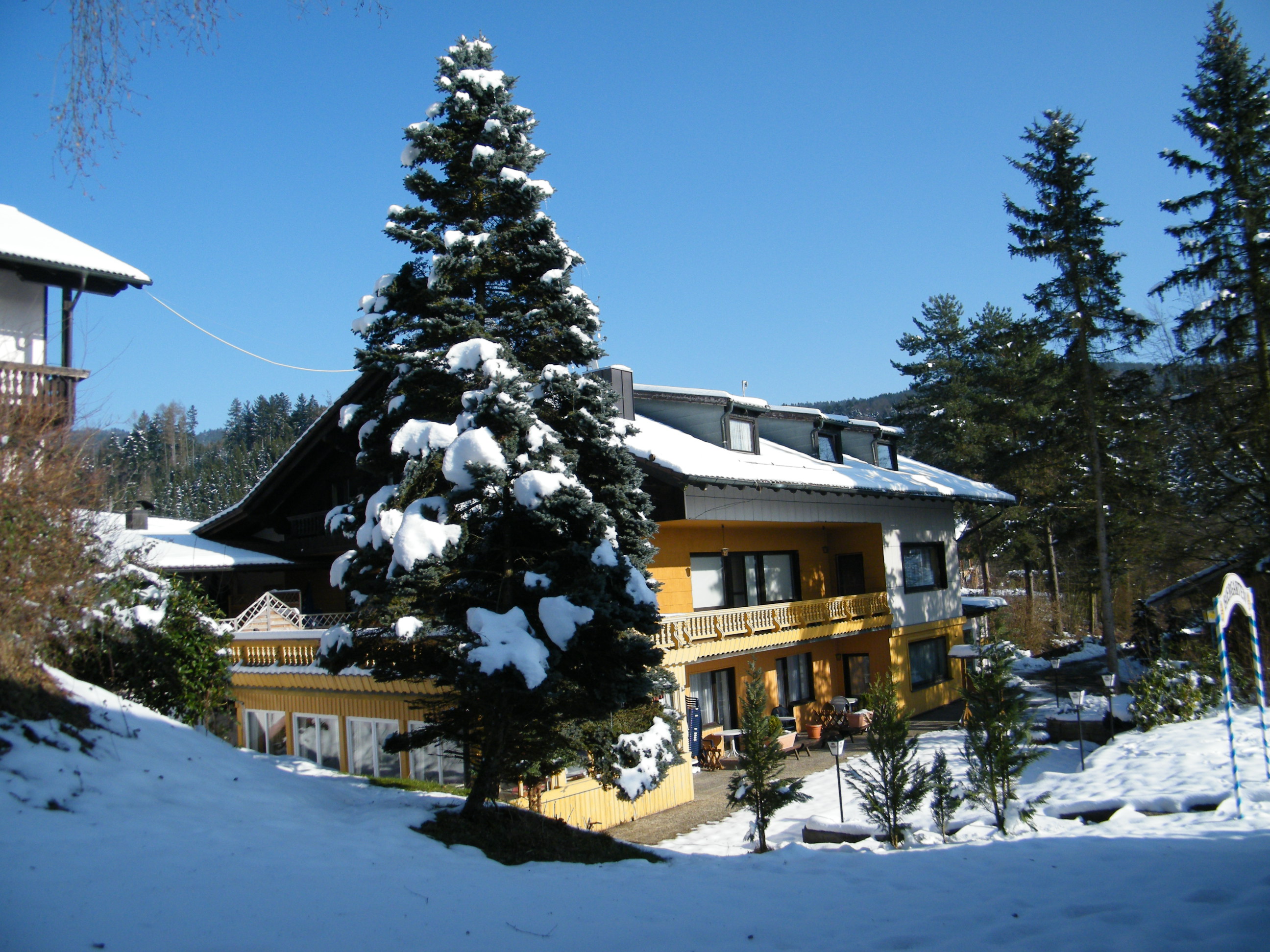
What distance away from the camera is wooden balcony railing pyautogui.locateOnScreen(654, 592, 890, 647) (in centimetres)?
1781

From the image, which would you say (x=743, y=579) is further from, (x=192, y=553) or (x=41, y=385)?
(x=41, y=385)

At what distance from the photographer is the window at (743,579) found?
69.6ft

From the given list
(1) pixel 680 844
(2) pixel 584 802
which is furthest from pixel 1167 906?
(2) pixel 584 802

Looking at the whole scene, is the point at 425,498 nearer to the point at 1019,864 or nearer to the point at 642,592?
the point at 642,592

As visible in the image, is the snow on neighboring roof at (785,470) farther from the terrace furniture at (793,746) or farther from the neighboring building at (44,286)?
the neighboring building at (44,286)

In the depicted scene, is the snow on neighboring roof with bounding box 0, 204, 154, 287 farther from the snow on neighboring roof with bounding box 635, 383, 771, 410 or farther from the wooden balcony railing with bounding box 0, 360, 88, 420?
the snow on neighboring roof with bounding box 635, 383, 771, 410

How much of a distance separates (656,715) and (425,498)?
4.35 meters

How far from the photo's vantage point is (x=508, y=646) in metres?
8.70

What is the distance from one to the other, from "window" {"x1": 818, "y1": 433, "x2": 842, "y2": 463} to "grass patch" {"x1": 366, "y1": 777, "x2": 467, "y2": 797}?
58.3ft

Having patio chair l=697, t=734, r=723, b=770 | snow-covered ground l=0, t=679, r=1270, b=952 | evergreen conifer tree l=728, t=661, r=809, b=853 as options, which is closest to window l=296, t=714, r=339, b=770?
snow-covered ground l=0, t=679, r=1270, b=952

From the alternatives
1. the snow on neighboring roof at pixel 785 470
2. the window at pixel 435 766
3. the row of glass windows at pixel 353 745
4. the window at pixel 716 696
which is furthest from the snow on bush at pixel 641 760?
the window at pixel 716 696

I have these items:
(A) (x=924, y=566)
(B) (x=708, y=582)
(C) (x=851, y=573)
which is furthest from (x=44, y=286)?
(A) (x=924, y=566)

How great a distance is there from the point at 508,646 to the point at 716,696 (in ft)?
45.8

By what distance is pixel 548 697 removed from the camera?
9.62m
